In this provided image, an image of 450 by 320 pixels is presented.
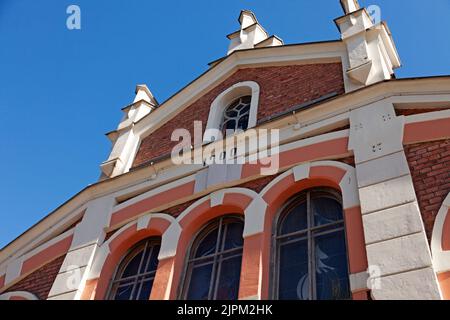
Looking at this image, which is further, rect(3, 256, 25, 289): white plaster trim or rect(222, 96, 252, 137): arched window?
rect(222, 96, 252, 137): arched window

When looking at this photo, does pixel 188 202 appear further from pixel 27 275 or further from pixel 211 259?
pixel 27 275

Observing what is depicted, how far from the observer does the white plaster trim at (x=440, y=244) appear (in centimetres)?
538

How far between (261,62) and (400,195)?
5.38 m

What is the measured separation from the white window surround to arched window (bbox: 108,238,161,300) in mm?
2418

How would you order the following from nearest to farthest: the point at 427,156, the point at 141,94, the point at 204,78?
the point at 427,156 < the point at 204,78 < the point at 141,94

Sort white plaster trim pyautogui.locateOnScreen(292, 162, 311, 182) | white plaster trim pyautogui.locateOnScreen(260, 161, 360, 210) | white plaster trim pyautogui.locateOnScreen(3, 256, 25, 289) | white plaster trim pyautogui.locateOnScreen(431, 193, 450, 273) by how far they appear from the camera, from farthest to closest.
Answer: white plaster trim pyautogui.locateOnScreen(3, 256, 25, 289) < white plaster trim pyautogui.locateOnScreen(292, 162, 311, 182) < white plaster trim pyautogui.locateOnScreen(260, 161, 360, 210) < white plaster trim pyautogui.locateOnScreen(431, 193, 450, 273)

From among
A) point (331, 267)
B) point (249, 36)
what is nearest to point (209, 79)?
point (249, 36)

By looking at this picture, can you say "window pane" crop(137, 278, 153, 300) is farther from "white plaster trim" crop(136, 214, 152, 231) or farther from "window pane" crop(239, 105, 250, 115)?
"window pane" crop(239, 105, 250, 115)

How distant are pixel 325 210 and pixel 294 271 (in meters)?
1.03

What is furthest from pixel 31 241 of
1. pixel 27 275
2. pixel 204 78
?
pixel 204 78

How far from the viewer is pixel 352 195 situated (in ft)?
21.8

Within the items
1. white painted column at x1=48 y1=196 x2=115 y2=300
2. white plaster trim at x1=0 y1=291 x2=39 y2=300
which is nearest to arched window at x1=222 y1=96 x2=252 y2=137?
white painted column at x1=48 y1=196 x2=115 y2=300

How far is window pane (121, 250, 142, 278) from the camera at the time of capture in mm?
8227

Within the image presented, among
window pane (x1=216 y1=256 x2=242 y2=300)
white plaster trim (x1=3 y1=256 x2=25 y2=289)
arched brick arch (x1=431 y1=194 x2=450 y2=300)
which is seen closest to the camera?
arched brick arch (x1=431 y1=194 x2=450 y2=300)
